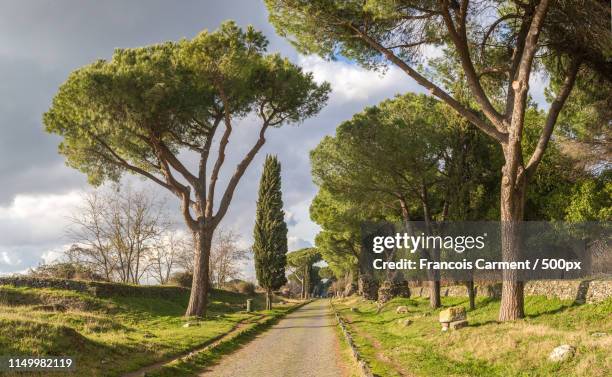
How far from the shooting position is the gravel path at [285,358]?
1238 centimetres

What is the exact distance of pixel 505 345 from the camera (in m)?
12.9

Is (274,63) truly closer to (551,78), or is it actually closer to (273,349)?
(551,78)

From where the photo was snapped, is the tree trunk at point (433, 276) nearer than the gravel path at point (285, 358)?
No

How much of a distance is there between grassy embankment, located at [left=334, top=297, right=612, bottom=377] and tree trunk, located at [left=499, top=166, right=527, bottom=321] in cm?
67

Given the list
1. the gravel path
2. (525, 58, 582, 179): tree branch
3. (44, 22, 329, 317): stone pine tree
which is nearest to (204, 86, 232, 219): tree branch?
(44, 22, 329, 317): stone pine tree

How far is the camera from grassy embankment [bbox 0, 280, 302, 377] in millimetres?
12070

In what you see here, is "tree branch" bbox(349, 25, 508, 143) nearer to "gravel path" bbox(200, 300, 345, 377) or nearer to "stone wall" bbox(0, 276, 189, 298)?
"gravel path" bbox(200, 300, 345, 377)

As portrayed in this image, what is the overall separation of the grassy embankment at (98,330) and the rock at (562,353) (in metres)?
9.94

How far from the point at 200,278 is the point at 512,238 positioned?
618 inches

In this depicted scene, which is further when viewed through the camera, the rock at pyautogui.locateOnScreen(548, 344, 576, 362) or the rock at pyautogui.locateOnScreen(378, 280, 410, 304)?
the rock at pyautogui.locateOnScreen(378, 280, 410, 304)

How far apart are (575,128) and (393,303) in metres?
16.2

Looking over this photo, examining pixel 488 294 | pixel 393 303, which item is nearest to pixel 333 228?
pixel 393 303

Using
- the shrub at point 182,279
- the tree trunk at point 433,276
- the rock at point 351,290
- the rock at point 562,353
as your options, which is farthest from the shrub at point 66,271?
the rock at point 351,290

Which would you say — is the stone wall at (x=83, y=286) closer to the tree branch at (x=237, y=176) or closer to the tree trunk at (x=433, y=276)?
the tree branch at (x=237, y=176)
